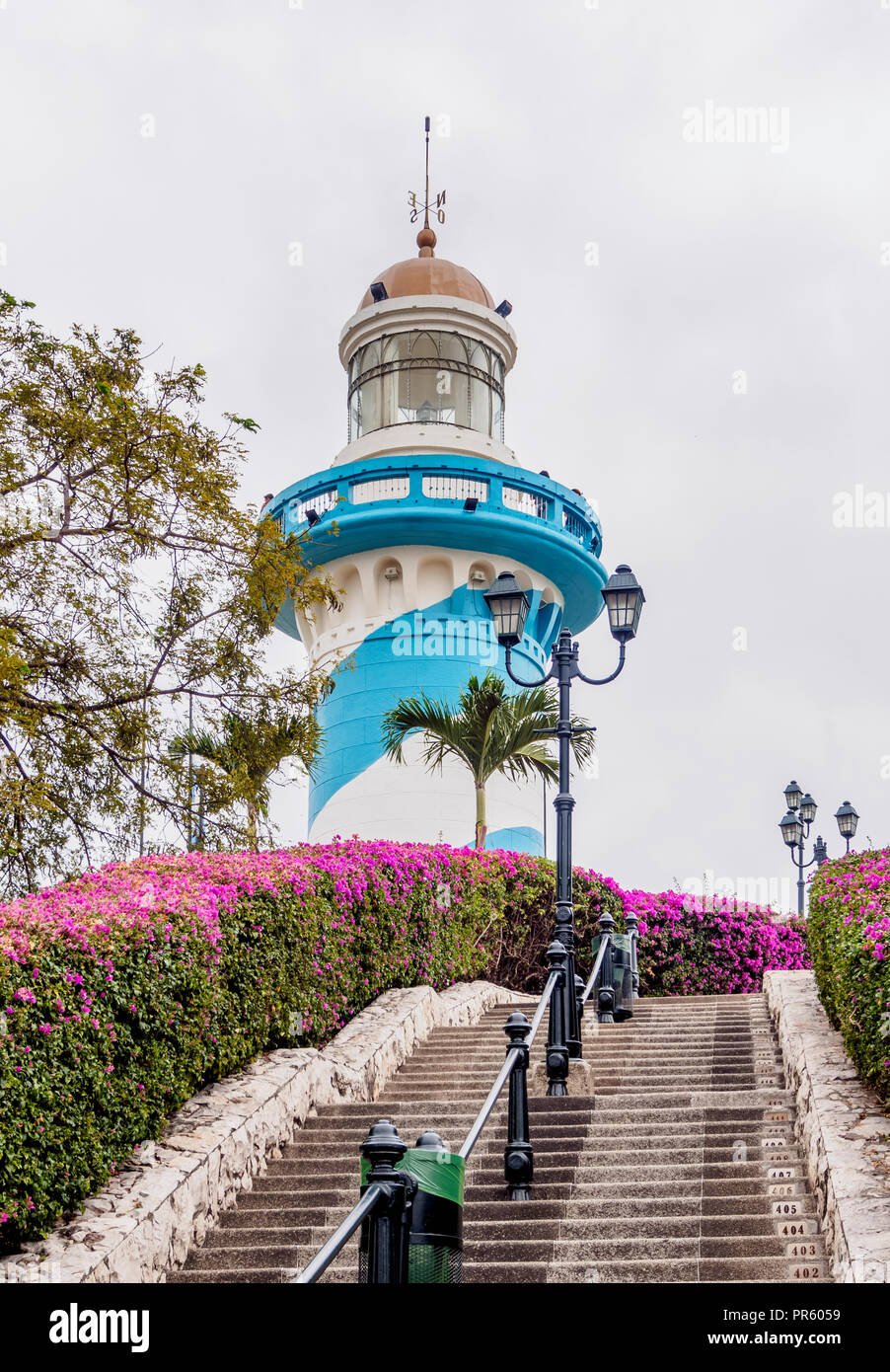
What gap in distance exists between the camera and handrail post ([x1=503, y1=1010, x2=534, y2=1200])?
8.41 m

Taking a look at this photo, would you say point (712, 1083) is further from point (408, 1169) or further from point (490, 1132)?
point (408, 1169)

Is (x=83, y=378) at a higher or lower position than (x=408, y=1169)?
higher

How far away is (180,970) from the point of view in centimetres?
884

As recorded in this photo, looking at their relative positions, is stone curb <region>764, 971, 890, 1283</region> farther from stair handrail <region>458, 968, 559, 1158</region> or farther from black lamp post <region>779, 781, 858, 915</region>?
black lamp post <region>779, 781, 858, 915</region>

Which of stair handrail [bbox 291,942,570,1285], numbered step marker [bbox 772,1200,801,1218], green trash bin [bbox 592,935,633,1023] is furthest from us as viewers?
green trash bin [bbox 592,935,633,1023]

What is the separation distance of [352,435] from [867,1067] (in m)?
18.8

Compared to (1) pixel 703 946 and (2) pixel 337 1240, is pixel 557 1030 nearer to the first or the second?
(2) pixel 337 1240

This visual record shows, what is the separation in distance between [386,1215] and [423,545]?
60.7ft

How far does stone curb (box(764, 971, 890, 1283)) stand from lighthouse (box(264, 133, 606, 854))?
11259 mm

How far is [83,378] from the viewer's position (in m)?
11.2

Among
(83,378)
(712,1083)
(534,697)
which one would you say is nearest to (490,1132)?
(712,1083)

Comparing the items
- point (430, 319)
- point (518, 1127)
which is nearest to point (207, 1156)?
point (518, 1127)

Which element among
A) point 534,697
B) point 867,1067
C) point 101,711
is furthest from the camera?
point 534,697

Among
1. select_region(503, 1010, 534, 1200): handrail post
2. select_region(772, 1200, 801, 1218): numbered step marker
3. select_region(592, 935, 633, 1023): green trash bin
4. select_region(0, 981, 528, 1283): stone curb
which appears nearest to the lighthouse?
select_region(592, 935, 633, 1023): green trash bin
